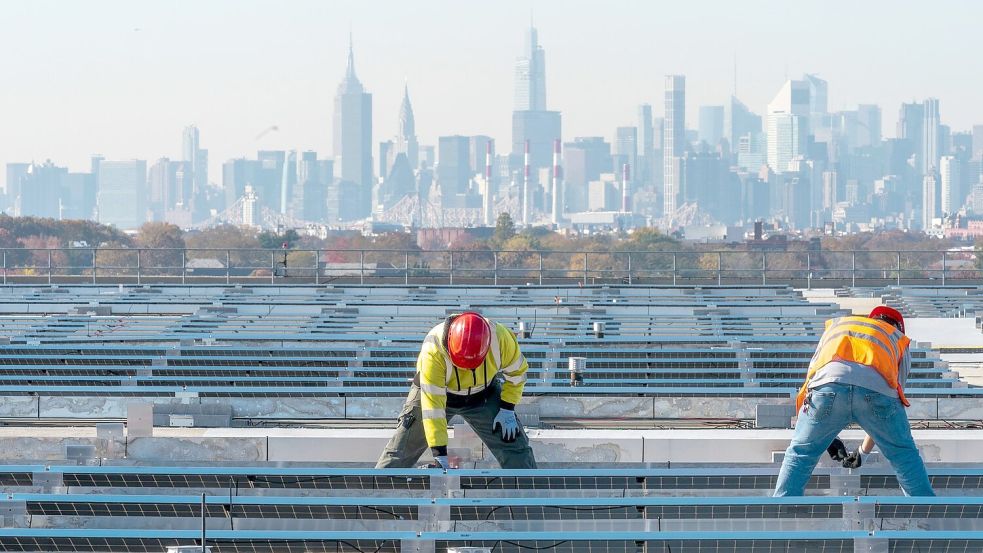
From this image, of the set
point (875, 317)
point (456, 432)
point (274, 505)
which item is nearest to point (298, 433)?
point (456, 432)

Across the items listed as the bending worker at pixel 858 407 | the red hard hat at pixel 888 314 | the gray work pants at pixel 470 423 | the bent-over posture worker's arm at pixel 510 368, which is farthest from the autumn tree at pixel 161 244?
the bending worker at pixel 858 407

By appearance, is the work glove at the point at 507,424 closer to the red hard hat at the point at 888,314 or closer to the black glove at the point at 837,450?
the black glove at the point at 837,450

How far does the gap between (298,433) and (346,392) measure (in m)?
5.31

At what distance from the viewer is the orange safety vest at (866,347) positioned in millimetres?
10117

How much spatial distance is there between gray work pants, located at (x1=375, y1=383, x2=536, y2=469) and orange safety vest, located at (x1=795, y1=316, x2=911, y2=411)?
182 cm

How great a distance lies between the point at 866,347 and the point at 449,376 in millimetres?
2592

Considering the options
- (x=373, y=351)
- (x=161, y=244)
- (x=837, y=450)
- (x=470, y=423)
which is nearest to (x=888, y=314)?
(x=837, y=450)

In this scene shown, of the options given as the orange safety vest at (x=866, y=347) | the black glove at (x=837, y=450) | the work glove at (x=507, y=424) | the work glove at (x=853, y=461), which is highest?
the orange safety vest at (x=866, y=347)

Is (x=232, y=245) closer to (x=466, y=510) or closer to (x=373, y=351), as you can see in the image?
(x=373, y=351)

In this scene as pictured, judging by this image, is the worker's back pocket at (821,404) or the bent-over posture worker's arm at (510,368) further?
the bent-over posture worker's arm at (510,368)

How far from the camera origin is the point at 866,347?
10188 mm

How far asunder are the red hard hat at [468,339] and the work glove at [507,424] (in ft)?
1.34

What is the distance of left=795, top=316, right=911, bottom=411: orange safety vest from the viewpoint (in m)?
10.1

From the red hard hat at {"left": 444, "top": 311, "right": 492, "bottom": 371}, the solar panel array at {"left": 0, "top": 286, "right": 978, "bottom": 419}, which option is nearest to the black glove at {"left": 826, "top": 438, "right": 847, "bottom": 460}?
the red hard hat at {"left": 444, "top": 311, "right": 492, "bottom": 371}
